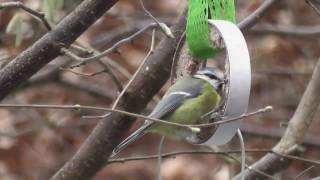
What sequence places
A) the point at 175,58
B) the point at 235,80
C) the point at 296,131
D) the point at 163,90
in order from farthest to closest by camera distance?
the point at 163,90
the point at 296,131
the point at 175,58
the point at 235,80

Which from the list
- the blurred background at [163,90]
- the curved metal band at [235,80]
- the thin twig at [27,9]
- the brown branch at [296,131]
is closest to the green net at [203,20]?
the curved metal band at [235,80]

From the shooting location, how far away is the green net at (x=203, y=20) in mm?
2223

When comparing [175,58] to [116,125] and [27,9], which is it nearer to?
[116,125]

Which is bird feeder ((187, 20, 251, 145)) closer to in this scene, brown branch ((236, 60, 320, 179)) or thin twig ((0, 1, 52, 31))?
thin twig ((0, 1, 52, 31))

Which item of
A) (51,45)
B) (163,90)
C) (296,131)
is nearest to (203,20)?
(51,45)

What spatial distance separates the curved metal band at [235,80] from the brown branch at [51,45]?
415mm

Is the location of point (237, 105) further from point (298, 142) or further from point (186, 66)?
point (298, 142)

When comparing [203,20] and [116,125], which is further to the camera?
[116,125]

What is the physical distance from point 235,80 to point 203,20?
309 millimetres

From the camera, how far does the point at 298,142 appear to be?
110 inches

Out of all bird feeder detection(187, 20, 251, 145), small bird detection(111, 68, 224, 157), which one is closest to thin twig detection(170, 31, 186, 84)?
small bird detection(111, 68, 224, 157)

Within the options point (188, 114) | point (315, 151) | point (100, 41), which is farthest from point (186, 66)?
point (315, 151)

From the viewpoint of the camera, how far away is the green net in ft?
7.29

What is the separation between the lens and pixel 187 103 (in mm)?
2332
